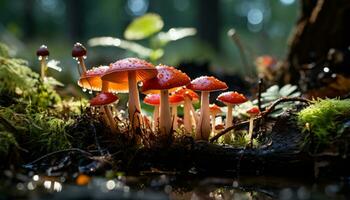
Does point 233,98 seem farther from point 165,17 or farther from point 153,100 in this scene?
point 165,17

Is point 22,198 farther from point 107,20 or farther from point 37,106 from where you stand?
point 107,20

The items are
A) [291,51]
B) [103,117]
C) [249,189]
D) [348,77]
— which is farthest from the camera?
[291,51]

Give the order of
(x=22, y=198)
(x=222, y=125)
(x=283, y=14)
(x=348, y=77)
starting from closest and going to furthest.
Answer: (x=22, y=198) < (x=222, y=125) < (x=348, y=77) < (x=283, y=14)

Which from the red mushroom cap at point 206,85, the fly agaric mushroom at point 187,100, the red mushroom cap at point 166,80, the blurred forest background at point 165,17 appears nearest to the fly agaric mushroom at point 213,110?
the fly agaric mushroom at point 187,100

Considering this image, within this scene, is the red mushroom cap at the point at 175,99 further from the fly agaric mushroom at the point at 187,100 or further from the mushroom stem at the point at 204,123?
the mushroom stem at the point at 204,123

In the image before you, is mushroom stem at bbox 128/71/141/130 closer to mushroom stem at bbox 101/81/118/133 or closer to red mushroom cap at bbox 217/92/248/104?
mushroom stem at bbox 101/81/118/133

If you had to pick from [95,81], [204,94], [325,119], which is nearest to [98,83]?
[95,81]

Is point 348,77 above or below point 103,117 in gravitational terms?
above

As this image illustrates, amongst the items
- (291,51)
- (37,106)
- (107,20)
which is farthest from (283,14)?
(37,106)
